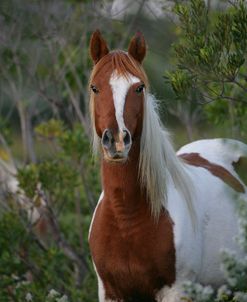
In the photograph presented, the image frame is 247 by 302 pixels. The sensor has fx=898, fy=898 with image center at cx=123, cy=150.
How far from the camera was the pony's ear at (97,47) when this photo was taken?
17.1 feet

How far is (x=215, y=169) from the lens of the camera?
19.8ft

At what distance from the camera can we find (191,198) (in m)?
5.29

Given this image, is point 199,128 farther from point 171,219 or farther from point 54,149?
point 171,219

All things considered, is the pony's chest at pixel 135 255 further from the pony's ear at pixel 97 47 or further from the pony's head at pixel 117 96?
the pony's ear at pixel 97 47

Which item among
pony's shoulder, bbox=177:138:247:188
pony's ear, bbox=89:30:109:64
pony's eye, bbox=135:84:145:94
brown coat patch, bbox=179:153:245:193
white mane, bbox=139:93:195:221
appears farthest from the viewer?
pony's shoulder, bbox=177:138:247:188

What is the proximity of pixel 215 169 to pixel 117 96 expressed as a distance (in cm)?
140

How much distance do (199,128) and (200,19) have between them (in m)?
4.19

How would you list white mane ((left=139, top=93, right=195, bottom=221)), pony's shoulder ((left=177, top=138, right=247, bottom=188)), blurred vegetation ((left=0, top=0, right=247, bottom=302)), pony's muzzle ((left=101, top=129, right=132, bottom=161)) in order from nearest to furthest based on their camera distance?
pony's muzzle ((left=101, top=129, right=132, bottom=161)) → white mane ((left=139, top=93, right=195, bottom=221)) → pony's shoulder ((left=177, top=138, right=247, bottom=188)) → blurred vegetation ((left=0, top=0, right=247, bottom=302))

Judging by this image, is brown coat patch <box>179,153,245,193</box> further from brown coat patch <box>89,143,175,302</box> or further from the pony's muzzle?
the pony's muzzle

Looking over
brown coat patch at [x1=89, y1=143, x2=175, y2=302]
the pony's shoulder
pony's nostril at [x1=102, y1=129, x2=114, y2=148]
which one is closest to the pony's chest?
brown coat patch at [x1=89, y1=143, x2=175, y2=302]

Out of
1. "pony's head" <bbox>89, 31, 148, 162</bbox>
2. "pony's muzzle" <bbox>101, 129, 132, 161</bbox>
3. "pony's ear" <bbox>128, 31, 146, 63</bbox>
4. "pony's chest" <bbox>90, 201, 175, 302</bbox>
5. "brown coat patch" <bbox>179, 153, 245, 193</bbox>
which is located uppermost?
"pony's ear" <bbox>128, 31, 146, 63</bbox>

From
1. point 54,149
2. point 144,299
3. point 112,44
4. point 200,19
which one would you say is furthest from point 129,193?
point 112,44

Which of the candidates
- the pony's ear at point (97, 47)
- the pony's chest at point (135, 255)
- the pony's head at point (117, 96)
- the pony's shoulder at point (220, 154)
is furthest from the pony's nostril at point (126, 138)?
the pony's shoulder at point (220, 154)

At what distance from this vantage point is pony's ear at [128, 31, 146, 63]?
5.16 meters
